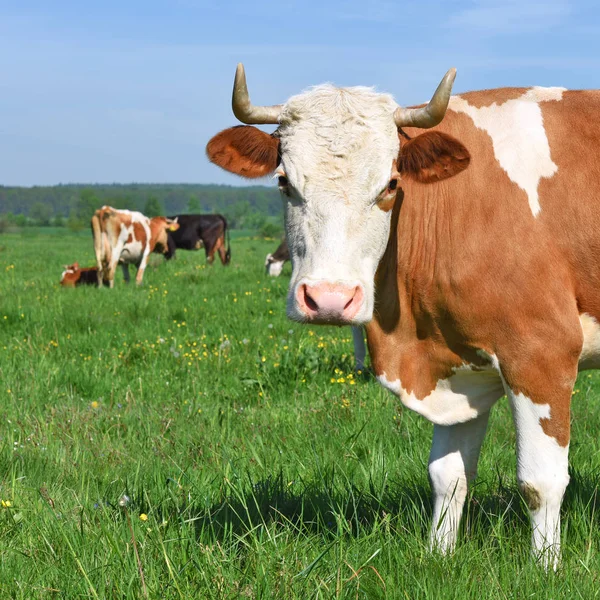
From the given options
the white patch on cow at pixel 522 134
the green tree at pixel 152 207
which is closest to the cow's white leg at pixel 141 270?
the white patch on cow at pixel 522 134

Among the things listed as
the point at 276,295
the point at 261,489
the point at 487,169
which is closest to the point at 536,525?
the point at 261,489

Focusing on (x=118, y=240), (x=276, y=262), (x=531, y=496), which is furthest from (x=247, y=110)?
(x=276, y=262)

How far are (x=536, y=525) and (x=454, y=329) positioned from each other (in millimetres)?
1036

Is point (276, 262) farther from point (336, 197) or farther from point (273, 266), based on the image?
point (336, 197)

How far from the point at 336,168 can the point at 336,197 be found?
0.15 metres

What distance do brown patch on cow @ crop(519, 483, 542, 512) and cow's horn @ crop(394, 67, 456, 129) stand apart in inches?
70.1

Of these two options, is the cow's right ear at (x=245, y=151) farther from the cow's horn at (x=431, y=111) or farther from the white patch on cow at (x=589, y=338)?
the white patch on cow at (x=589, y=338)

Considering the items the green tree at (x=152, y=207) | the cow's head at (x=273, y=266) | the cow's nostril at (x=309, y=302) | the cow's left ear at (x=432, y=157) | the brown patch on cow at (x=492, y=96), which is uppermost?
the green tree at (x=152, y=207)

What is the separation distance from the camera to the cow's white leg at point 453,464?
4.14 metres

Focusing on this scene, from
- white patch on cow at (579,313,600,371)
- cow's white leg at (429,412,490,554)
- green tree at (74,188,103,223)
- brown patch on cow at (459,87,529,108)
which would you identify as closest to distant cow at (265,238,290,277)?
cow's white leg at (429,412,490,554)

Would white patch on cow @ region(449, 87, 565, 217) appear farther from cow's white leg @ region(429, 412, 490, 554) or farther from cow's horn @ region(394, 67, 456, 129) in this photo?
cow's white leg @ region(429, 412, 490, 554)

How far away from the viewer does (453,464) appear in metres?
4.18

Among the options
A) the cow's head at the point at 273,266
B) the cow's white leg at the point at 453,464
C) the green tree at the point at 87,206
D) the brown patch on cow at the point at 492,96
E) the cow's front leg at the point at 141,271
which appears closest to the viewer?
the brown patch on cow at the point at 492,96

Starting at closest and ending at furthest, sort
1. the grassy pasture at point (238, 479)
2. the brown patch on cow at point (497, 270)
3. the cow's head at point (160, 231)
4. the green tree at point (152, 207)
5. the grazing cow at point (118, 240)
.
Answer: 1. the grassy pasture at point (238, 479)
2. the brown patch on cow at point (497, 270)
3. the grazing cow at point (118, 240)
4. the cow's head at point (160, 231)
5. the green tree at point (152, 207)
